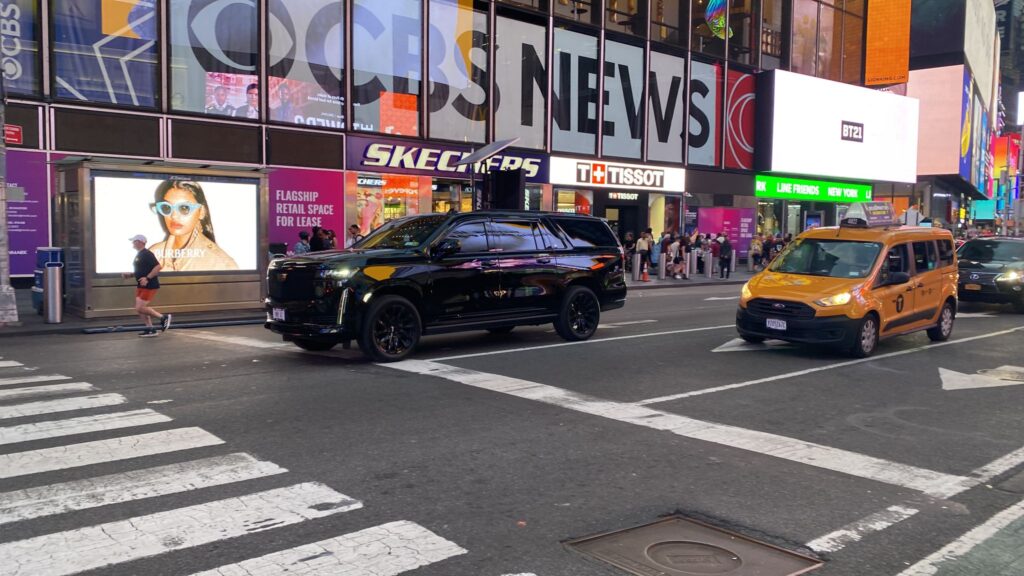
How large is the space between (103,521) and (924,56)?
2925 inches

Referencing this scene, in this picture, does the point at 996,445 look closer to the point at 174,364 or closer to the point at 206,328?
the point at 174,364

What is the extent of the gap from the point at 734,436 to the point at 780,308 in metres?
4.66

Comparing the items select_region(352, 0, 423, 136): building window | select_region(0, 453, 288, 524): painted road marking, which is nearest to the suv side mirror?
select_region(0, 453, 288, 524): painted road marking

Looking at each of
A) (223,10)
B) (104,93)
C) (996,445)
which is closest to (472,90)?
(223,10)

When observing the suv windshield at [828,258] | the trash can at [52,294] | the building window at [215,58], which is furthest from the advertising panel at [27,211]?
the suv windshield at [828,258]

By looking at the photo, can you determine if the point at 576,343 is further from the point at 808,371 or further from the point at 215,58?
the point at 215,58

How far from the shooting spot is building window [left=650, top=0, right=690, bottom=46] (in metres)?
32.5

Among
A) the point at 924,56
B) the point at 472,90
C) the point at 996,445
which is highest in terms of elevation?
the point at 924,56

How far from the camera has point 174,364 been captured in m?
9.88

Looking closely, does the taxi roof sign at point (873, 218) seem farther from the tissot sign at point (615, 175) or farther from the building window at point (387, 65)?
the tissot sign at point (615, 175)

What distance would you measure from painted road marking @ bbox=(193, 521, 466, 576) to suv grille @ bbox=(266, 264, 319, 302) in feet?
19.3

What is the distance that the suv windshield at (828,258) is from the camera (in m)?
11.2

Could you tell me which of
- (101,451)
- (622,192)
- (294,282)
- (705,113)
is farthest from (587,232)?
(705,113)

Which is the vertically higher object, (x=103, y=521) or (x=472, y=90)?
(x=472, y=90)
